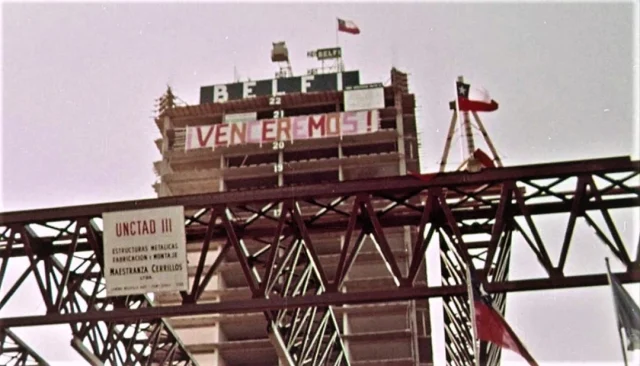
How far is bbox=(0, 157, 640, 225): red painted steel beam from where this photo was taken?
1773 centimetres

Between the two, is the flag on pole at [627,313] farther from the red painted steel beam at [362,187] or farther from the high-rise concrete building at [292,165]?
the high-rise concrete building at [292,165]

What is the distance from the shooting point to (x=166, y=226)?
18438mm

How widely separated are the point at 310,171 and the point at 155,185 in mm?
14809

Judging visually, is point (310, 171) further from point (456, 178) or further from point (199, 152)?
point (456, 178)

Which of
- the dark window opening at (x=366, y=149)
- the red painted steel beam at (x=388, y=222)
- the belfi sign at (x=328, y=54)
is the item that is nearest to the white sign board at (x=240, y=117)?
the dark window opening at (x=366, y=149)

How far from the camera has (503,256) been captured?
63.0 feet

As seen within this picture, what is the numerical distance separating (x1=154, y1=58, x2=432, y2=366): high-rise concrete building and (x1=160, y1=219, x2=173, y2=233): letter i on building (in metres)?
48.8

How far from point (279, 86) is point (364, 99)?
→ 1049 cm

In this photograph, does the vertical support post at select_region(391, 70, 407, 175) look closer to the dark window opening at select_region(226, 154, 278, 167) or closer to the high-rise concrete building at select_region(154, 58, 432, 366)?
the high-rise concrete building at select_region(154, 58, 432, 366)

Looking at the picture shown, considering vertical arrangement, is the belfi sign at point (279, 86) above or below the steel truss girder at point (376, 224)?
above

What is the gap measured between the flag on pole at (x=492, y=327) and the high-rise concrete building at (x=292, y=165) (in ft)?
160

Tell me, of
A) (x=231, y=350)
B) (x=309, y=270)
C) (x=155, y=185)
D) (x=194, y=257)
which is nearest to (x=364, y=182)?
(x=309, y=270)

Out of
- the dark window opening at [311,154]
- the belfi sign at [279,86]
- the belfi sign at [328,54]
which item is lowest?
the dark window opening at [311,154]

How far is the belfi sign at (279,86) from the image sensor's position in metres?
90.1
